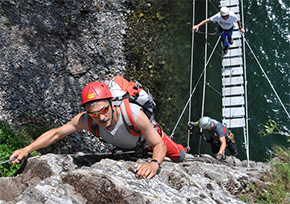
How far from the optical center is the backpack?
420 cm

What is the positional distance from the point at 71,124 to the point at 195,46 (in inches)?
378

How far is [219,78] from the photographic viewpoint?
468 inches

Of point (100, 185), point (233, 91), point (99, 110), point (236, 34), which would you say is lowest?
point (100, 185)

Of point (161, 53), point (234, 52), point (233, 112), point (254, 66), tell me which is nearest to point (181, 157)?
point (233, 112)

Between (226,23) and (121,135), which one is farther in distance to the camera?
(226,23)

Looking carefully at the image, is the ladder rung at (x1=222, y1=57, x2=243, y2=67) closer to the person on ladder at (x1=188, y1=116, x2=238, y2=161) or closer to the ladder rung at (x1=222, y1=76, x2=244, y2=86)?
the ladder rung at (x1=222, y1=76, x2=244, y2=86)

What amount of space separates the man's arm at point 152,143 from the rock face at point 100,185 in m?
0.14

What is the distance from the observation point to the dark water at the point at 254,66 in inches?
433

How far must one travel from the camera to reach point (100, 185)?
360 cm

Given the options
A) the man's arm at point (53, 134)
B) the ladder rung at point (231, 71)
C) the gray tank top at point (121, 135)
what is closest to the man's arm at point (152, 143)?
the gray tank top at point (121, 135)

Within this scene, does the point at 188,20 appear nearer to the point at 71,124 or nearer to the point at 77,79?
the point at 77,79

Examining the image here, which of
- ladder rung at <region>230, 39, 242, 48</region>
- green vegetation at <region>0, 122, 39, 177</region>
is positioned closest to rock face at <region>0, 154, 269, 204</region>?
green vegetation at <region>0, 122, 39, 177</region>

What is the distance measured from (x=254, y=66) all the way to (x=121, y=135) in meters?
9.10

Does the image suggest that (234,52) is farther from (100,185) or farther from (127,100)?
(100,185)
